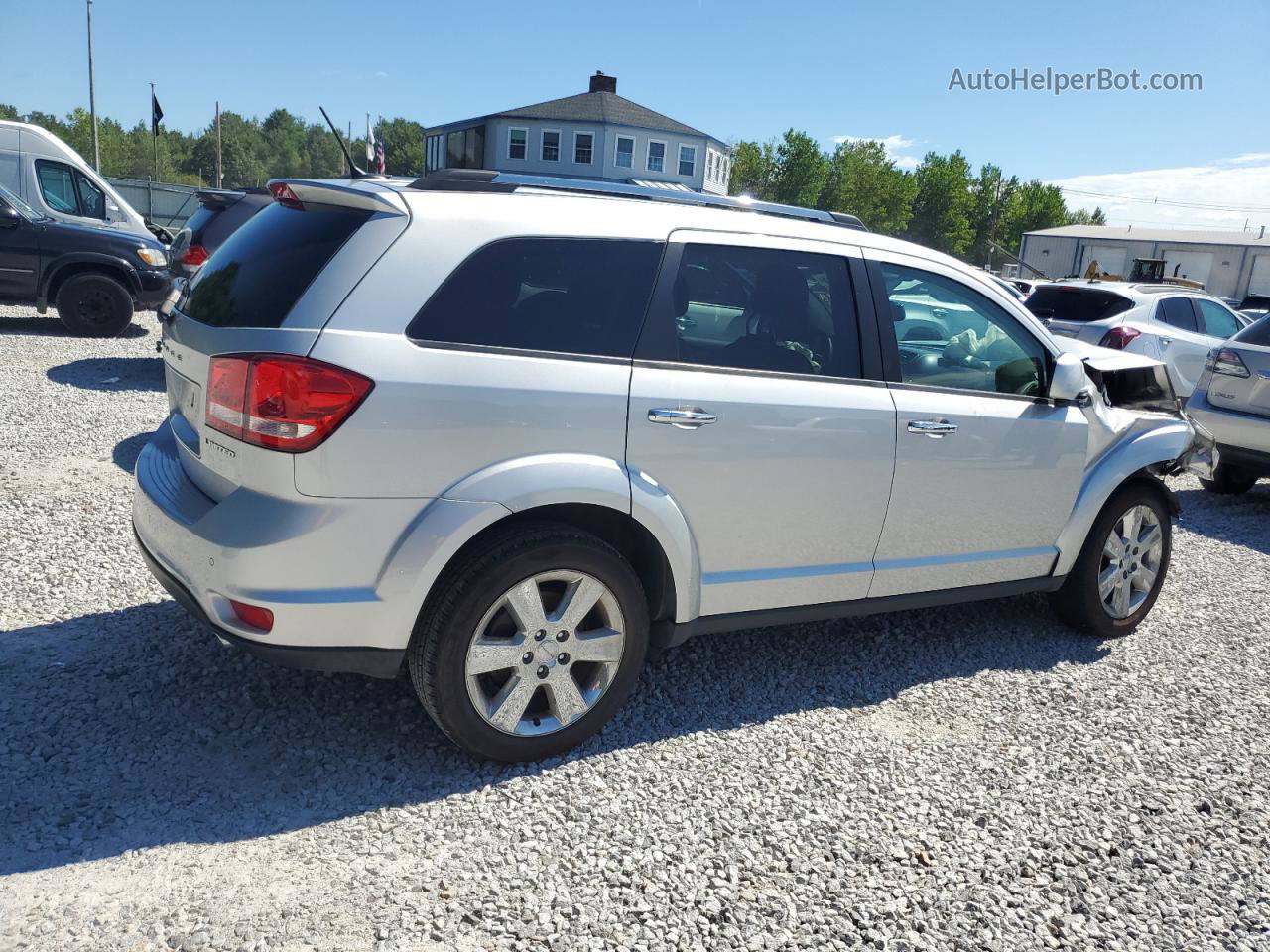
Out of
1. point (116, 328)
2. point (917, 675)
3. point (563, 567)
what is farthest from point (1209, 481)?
point (116, 328)

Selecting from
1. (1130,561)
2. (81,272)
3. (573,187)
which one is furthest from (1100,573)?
(81,272)

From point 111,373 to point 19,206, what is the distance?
324cm

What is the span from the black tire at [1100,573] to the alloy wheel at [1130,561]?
19 mm

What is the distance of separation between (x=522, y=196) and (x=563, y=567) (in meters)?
1.25

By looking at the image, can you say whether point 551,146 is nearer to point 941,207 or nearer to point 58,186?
point 58,186

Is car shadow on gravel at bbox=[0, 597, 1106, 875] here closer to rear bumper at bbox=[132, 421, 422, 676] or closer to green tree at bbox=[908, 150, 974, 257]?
rear bumper at bbox=[132, 421, 422, 676]

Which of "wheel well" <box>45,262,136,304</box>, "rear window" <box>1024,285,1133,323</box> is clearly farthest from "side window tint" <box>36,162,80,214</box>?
"rear window" <box>1024,285,1133,323</box>

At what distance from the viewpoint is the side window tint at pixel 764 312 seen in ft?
11.6

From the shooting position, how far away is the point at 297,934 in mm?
2523

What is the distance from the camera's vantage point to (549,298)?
325cm

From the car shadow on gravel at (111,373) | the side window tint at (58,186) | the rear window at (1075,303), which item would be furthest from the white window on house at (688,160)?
the car shadow on gravel at (111,373)

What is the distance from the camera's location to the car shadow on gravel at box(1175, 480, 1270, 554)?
7.47 meters

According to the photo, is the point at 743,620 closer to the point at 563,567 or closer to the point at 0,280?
the point at 563,567

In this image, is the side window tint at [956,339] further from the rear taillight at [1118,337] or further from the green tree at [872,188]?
the green tree at [872,188]
